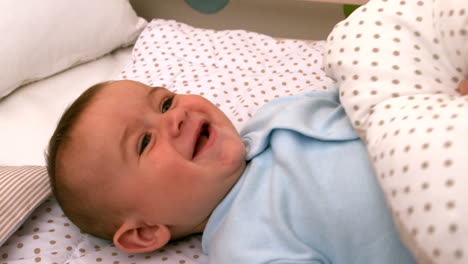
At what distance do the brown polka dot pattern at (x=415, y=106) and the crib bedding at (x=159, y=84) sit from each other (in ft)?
1.18

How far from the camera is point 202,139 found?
86cm

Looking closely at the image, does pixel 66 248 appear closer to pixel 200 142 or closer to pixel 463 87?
pixel 200 142

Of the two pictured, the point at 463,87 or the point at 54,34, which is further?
the point at 54,34

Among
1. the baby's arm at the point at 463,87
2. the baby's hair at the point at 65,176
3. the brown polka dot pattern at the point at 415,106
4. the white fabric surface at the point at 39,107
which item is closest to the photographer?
the brown polka dot pattern at the point at 415,106

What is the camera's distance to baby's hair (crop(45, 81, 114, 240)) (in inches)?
31.4

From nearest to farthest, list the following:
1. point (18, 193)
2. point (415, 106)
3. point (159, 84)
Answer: point (415, 106) → point (18, 193) → point (159, 84)

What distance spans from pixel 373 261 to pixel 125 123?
47 centimetres

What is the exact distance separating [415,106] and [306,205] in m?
0.23

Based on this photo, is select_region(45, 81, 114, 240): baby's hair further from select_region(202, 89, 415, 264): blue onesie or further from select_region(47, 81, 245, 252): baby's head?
select_region(202, 89, 415, 264): blue onesie

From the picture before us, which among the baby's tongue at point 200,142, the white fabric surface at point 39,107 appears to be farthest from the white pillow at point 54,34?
the baby's tongue at point 200,142

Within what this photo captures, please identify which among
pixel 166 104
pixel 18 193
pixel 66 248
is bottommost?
pixel 66 248

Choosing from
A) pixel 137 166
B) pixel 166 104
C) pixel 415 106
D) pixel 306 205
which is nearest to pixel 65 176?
pixel 137 166

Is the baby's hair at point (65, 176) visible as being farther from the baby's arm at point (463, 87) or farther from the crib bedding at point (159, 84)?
the baby's arm at point (463, 87)

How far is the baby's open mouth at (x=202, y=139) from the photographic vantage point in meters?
0.83
